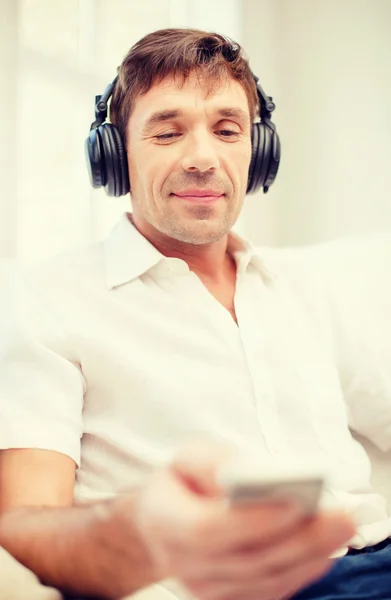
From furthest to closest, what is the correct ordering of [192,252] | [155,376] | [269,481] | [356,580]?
1. [192,252]
2. [155,376]
3. [356,580]
4. [269,481]

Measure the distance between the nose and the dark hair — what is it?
10 centimetres

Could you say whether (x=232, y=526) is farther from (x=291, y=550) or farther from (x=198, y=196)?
(x=198, y=196)

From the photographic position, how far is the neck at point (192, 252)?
109 centimetres

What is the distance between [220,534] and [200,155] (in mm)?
728

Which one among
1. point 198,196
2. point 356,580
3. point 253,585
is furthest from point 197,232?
point 253,585

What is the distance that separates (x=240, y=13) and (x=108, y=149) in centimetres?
116

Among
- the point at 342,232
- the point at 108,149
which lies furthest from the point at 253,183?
the point at 342,232

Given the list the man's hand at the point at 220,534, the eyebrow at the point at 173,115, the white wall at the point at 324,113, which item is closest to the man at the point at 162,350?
the eyebrow at the point at 173,115

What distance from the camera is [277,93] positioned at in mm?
2043

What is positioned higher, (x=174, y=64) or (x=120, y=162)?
(x=174, y=64)

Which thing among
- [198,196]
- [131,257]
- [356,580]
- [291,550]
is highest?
[198,196]

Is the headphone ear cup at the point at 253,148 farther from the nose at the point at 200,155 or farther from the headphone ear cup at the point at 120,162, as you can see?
the headphone ear cup at the point at 120,162

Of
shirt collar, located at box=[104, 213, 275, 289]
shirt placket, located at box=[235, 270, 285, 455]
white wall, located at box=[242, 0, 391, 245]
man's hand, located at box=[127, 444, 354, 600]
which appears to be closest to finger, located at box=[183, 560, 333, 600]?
man's hand, located at box=[127, 444, 354, 600]

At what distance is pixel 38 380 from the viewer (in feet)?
2.73
